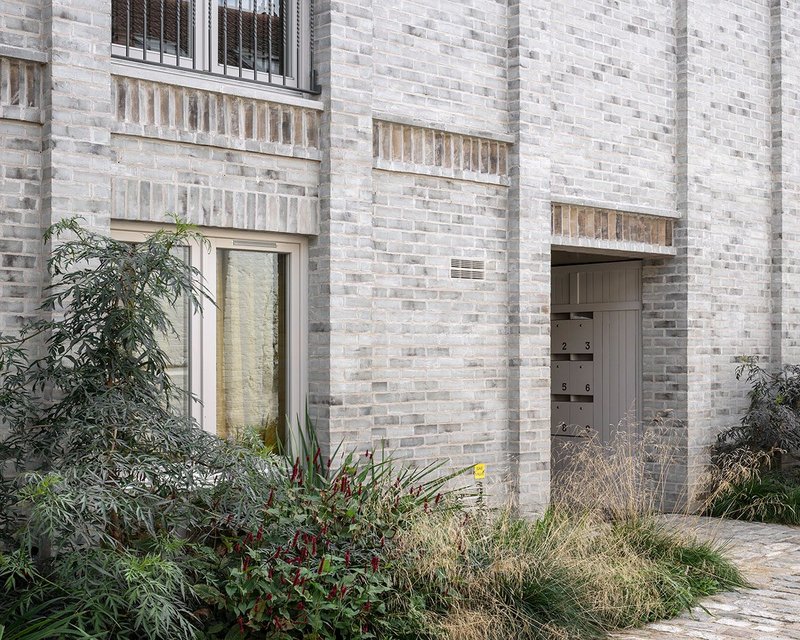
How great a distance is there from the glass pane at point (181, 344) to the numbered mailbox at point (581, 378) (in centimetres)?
596

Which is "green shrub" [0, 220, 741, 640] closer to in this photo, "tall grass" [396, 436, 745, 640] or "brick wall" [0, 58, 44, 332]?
"tall grass" [396, 436, 745, 640]

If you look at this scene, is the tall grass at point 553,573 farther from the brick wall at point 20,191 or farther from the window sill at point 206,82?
the window sill at point 206,82

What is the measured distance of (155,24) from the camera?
7.05 metres

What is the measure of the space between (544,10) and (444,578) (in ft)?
18.0

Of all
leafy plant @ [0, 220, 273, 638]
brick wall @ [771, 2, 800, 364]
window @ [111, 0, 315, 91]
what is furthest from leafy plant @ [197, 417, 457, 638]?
brick wall @ [771, 2, 800, 364]

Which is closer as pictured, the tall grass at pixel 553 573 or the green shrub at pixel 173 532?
the green shrub at pixel 173 532

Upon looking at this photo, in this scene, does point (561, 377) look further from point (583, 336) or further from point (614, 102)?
point (614, 102)

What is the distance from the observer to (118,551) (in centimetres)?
527

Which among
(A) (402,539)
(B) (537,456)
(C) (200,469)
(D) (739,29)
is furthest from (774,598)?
(D) (739,29)

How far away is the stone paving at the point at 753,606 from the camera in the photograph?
6379 mm

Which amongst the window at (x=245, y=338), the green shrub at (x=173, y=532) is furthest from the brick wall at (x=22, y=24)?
the window at (x=245, y=338)

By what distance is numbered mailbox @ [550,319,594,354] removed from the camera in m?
11.9

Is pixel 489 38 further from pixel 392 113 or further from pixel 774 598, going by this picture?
pixel 774 598

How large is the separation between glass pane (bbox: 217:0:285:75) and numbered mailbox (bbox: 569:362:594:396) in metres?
5.71
